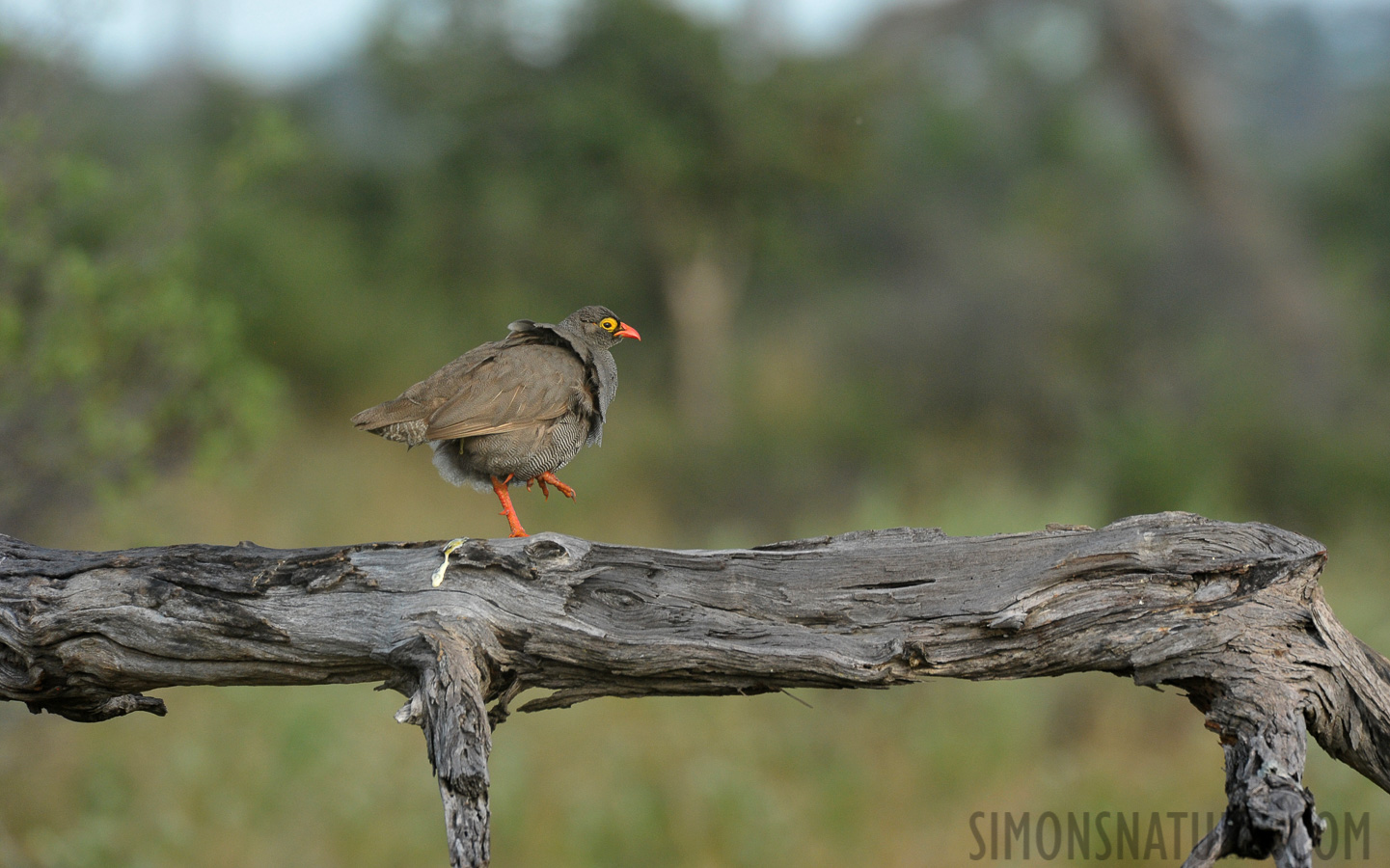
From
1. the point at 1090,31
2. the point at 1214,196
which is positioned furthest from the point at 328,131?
the point at 1214,196

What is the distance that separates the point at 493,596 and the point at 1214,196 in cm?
1807

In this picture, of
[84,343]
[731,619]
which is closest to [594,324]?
[731,619]

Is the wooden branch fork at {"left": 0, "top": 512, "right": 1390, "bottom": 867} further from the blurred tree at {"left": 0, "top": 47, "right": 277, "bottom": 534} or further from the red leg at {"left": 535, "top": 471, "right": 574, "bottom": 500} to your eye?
the blurred tree at {"left": 0, "top": 47, "right": 277, "bottom": 534}

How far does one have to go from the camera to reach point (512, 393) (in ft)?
10.6

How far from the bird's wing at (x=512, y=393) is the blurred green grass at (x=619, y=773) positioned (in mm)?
4334

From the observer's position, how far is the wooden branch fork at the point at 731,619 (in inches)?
112

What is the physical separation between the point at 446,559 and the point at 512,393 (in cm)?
52

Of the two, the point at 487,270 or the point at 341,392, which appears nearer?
the point at 341,392

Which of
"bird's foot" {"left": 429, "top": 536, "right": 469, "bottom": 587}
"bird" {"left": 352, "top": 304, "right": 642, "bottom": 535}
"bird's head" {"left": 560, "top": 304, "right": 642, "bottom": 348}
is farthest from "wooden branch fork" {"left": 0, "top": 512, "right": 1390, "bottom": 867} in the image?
"bird's head" {"left": 560, "top": 304, "right": 642, "bottom": 348}

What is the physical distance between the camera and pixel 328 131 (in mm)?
23000

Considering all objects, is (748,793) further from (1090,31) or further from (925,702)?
(1090,31)

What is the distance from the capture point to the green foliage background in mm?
6996

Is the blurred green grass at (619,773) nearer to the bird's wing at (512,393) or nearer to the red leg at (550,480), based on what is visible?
the red leg at (550,480)

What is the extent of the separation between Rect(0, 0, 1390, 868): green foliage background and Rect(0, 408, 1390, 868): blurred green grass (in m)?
0.03
